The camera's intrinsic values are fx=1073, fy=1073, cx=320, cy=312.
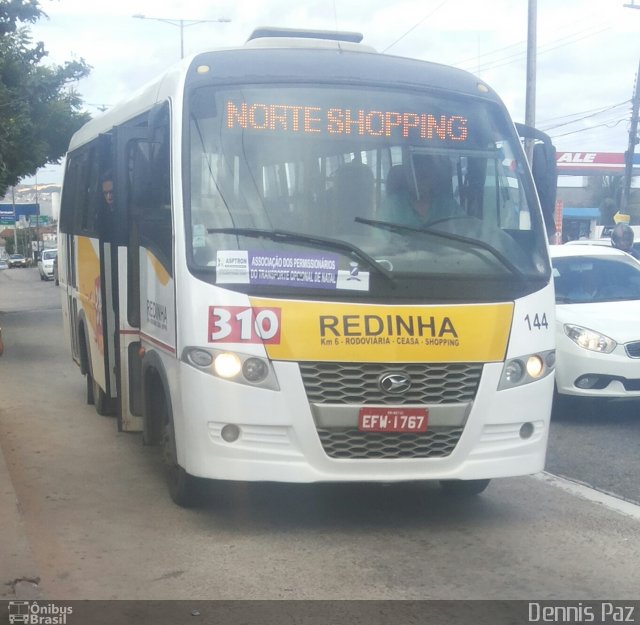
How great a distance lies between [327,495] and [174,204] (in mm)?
2349

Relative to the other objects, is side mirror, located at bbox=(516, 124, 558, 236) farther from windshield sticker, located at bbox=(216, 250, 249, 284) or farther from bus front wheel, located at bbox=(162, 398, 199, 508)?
bus front wheel, located at bbox=(162, 398, 199, 508)

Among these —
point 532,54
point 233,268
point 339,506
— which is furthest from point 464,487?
point 532,54

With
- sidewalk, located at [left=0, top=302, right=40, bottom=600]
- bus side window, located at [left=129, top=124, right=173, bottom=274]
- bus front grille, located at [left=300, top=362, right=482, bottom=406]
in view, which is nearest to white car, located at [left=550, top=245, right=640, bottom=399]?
bus front grille, located at [left=300, top=362, right=482, bottom=406]

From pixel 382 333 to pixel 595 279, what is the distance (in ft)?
19.1

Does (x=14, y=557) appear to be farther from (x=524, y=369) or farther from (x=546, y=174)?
(x=546, y=174)

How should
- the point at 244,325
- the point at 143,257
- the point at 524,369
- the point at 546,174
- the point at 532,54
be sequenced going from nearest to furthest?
the point at 244,325, the point at 524,369, the point at 546,174, the point at 143,257, the point at 532,54

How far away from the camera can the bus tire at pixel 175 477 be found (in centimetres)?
667

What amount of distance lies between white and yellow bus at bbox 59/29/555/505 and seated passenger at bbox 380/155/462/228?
1cm

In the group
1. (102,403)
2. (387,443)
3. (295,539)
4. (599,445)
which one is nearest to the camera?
(387,443)

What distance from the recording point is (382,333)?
20.0 ft

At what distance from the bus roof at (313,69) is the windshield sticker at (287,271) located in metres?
1.18

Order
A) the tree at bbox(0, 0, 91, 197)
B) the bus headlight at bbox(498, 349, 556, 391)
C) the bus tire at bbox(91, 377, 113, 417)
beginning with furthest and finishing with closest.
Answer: the tree at bbox(0, 0, 91, 197)
the bus tire at bbox(91, 377, 113, 417)
the bus headlight at bbox(498, 349, 556, 391)

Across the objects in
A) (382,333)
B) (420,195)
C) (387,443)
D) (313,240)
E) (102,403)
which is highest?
(420,195)

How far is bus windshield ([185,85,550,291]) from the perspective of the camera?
6.16 meters
